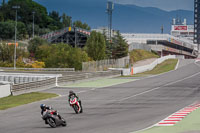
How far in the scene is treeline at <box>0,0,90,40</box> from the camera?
127963 mm

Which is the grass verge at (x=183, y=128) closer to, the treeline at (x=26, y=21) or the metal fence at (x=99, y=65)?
the metal fence at (x=99, y=65)

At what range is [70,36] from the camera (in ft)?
358

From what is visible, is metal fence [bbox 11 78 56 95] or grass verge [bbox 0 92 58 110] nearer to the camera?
grass verge [bbox 0 92 58 110]

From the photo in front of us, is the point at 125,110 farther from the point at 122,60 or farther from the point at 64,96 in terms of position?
the point at 122,60

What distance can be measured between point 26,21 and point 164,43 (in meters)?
58.1

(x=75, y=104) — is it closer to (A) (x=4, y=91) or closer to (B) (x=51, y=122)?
(B) (x=51, y=122)

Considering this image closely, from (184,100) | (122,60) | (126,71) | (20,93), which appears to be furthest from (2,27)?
(184,100)

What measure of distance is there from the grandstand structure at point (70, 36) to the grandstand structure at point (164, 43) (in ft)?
86.6

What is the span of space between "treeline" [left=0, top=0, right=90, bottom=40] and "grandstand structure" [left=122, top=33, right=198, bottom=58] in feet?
94.1

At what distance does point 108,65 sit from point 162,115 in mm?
49680

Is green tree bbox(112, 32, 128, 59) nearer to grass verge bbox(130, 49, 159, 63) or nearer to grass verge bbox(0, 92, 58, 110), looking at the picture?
grass verge bbox(130, 49, 159, 63)

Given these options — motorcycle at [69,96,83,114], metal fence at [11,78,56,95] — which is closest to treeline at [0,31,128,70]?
metal fence at [11,78,56,95]

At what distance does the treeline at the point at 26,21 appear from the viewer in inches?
5038

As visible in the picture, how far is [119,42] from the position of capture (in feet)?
297
